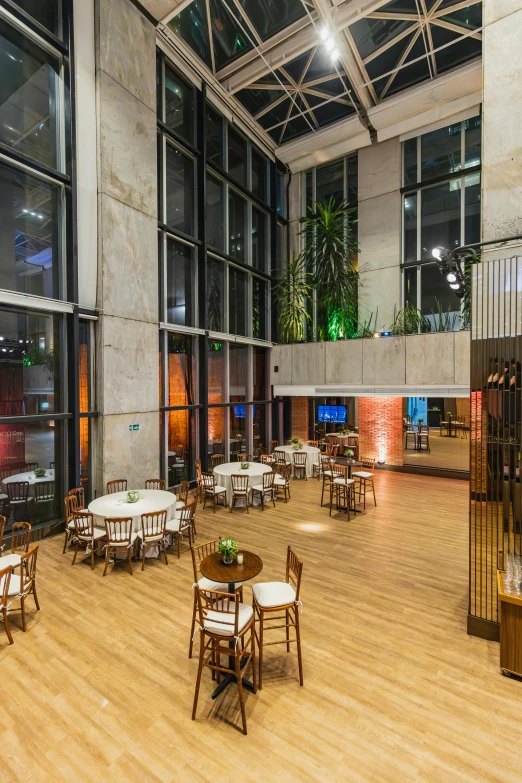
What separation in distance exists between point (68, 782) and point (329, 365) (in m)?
9.44

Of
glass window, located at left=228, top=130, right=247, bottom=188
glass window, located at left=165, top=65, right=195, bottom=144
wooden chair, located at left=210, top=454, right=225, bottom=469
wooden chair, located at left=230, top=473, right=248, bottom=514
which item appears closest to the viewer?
wooden chair, located at left=230, top=473, right=248, bottom=514

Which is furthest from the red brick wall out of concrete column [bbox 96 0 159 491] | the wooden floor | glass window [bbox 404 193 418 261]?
concrete column [bbox 96 0 159 491]

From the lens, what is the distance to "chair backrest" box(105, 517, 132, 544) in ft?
16.5

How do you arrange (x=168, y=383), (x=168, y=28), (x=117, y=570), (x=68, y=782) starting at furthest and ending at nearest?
(x=168, y=383)
(x=168, y=28)
(x=117, y=570)
(x=68, y=782)

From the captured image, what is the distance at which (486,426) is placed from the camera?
388 centimetres

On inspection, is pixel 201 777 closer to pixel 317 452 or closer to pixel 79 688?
pixel 79 688

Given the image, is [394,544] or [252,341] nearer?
[394,544]

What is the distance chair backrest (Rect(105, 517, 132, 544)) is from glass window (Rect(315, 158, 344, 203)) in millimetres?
11450

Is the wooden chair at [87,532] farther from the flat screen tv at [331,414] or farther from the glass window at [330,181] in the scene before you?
the glass window at [330,181]

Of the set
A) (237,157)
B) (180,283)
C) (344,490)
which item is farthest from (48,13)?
(344,490)

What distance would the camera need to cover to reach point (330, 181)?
485 inches

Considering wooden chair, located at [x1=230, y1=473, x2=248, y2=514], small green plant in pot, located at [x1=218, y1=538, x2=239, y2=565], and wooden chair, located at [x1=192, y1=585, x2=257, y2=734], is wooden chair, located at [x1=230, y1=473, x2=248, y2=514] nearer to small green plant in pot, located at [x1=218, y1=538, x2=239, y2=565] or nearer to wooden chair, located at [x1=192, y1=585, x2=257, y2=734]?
small green plant in pot, located at [x1=218, y1=538, x2=239, y2=565]

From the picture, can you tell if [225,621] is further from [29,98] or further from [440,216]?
[440,216]

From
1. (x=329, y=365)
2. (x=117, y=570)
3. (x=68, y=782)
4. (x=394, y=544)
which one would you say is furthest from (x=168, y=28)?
(x=68, y=782)
